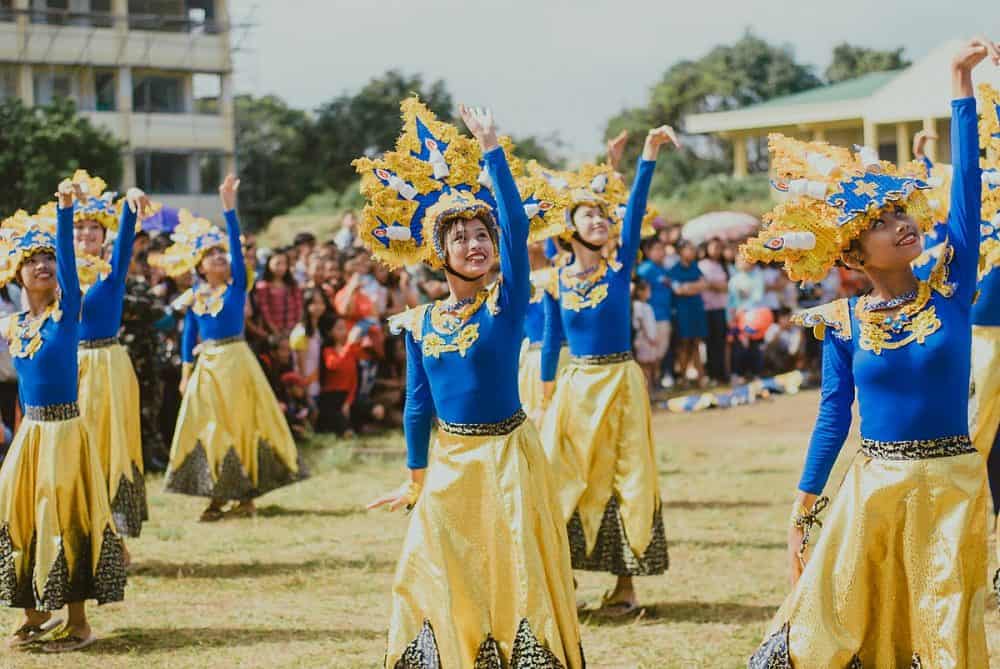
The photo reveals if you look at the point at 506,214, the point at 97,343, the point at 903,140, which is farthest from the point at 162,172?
the point at 506,214

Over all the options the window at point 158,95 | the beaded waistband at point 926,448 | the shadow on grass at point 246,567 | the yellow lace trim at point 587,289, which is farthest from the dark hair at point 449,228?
the window at point 158,95

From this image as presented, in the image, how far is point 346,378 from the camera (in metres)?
13.7

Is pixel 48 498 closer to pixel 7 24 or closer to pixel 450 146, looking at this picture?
pixel 450 146

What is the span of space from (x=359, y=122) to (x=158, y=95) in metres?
7.37

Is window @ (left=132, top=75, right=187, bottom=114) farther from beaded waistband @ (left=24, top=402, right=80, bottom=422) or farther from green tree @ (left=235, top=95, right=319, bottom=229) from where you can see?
beaded waistband @ (left=24, top=402, right=80, bottom=422)

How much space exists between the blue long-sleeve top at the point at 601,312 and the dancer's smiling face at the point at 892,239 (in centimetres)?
274

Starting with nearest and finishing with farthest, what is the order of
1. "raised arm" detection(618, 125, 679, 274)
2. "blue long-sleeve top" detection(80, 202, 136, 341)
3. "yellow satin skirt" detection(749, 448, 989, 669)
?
"yellow satin skirt" detection(749, 448, 989, 669), "raised arm" detection(618, 125, 679, 274), "blue long-sleeve top" detection(80, 202, 136, 341)

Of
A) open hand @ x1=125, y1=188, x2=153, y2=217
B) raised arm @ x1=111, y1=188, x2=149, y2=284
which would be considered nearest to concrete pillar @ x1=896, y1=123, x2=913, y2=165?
raised arm @ x1=111, y1=188, x2=149, y2=284

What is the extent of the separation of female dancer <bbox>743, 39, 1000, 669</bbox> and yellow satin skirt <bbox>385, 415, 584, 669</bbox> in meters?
0.81

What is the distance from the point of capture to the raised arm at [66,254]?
6.38 metres

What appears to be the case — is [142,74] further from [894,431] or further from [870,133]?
[894,431]

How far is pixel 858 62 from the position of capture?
2208 inches

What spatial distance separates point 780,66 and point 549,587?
50.2 m

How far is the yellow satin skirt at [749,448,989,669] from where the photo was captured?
427 centimetres
